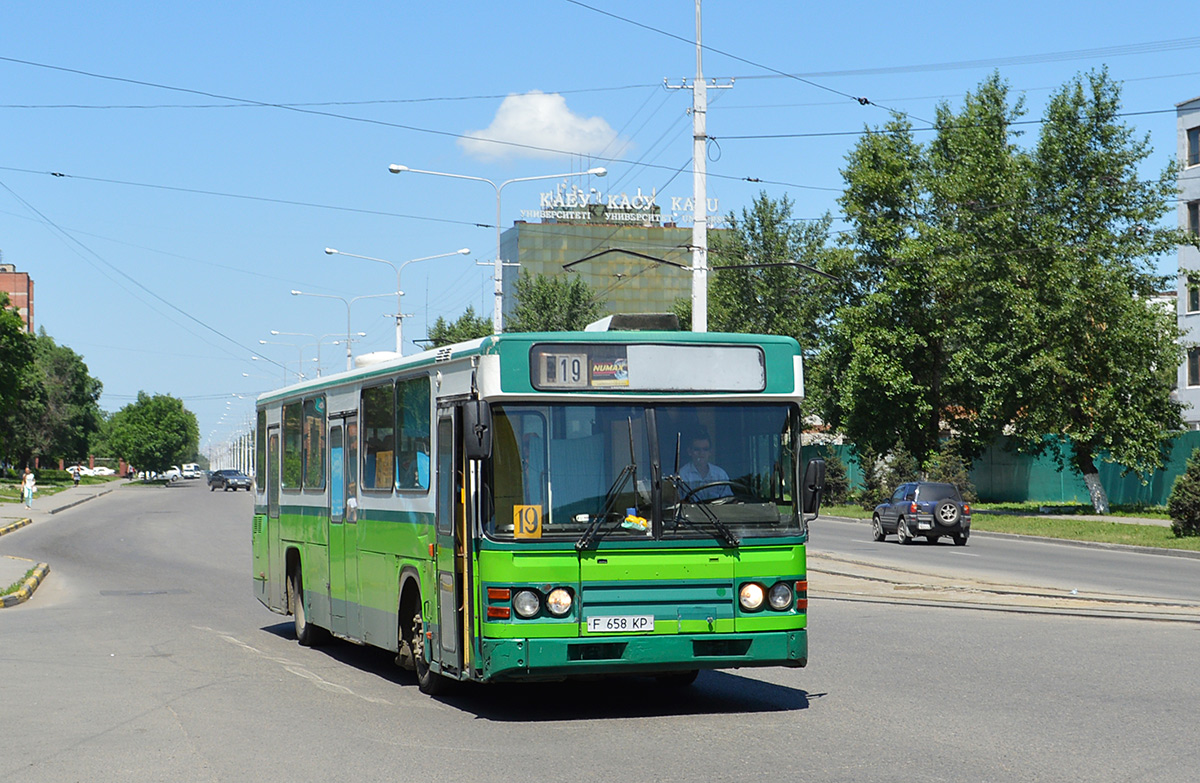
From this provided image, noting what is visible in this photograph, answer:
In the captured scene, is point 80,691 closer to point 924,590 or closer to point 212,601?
point 212,601

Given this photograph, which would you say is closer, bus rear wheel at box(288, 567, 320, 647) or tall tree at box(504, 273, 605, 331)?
bus rear wheel at box(288, 567, 320, 647)

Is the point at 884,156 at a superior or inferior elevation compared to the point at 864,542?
superior

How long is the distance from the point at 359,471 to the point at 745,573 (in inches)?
160

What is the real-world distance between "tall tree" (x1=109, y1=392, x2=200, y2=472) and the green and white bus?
13236 centimetres

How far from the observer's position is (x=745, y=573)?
31.9 feet

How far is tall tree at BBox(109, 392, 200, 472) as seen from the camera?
13650 cm

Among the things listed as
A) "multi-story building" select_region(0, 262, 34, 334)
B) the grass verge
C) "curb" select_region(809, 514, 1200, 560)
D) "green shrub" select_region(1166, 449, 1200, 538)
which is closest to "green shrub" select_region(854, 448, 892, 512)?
"curb" select_region(809, 514, 1200, 560)

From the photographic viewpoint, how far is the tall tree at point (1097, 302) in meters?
46.0

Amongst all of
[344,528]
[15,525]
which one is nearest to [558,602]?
[344,528]

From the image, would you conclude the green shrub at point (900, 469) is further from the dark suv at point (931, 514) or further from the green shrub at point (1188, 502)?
the green shrub at point (1188, 502)

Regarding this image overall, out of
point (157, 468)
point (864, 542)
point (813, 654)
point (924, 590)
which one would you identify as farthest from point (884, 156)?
point (157, 468)

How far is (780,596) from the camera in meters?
9.85

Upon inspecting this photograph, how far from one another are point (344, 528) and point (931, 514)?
24403 mm

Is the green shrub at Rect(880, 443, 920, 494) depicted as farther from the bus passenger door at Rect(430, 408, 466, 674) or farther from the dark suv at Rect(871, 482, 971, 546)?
the bus passenger door at Rect(430, 408, 466, 674)
